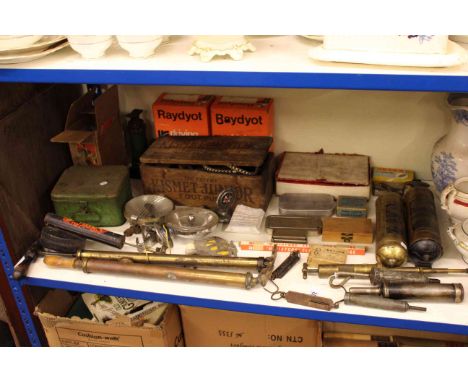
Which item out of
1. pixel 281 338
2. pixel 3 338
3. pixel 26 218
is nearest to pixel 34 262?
pixel 26 218

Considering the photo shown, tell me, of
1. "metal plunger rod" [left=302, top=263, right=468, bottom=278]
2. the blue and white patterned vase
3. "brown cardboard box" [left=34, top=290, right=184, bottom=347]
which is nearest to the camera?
"metal plunger rod" [left=302, top=263, right=468, bottom=278]

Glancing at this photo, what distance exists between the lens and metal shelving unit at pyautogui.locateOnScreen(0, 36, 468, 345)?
1088mm

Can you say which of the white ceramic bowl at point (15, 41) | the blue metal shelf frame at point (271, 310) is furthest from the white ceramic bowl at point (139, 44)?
the blue metal shelf frame at point (271, 310)

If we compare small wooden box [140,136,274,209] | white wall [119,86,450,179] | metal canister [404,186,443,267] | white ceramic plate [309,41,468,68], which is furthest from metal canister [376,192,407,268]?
white ceramic plate [309,41,468,68]

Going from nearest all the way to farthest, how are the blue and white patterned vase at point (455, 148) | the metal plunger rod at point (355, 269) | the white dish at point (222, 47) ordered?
1. the white dish at point (222, 47)
2. the metal plunger rod at point (355, 269)
3. the blue and white patterned vase at point (455, 148)

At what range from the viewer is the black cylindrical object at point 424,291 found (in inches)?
48.6

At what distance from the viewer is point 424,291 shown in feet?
4.09

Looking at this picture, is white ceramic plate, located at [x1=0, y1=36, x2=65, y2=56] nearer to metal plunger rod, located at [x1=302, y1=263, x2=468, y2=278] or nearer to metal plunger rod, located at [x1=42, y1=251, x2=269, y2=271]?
metal plunger rod, located at [x1=42, y1=251, x2=269, y2=271]

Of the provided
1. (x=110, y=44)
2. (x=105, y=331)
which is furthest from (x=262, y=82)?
(x=105, y=331)

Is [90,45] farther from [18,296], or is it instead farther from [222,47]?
[18,296]

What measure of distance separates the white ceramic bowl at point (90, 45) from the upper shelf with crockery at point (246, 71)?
2 cm

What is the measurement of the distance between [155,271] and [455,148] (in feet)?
2.99

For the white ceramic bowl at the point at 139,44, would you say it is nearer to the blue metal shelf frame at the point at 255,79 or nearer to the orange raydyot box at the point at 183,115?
the blue metal shelf frame at the point at 255,79

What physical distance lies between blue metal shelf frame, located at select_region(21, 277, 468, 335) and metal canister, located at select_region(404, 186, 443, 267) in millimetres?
202
